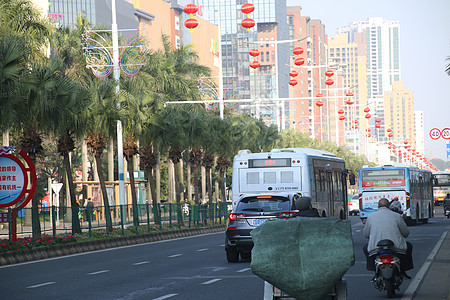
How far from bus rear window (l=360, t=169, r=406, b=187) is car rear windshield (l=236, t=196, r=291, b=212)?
842 inches

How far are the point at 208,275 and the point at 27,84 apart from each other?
40.7ft

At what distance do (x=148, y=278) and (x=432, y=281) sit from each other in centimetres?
570

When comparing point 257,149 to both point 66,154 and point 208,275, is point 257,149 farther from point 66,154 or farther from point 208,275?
point 208,275

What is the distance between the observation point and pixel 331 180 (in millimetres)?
32531

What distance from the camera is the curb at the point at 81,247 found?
77.6ft

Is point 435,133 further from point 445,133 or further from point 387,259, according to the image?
point 387,259

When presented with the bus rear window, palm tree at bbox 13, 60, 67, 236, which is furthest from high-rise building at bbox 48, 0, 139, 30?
palm tree at bbox 13, 60, 67, 236

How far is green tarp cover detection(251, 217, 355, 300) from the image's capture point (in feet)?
28.2

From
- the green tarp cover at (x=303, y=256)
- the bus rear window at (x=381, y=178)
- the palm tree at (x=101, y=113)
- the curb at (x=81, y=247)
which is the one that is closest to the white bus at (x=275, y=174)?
the curb at (x=81, y=247)

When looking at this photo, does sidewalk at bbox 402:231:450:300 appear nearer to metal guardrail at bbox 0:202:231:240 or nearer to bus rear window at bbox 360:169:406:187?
metal guardrail at bbox 0:202:231:240

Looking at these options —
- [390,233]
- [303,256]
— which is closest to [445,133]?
[390,233]

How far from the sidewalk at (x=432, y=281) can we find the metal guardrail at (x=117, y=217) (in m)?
12.5

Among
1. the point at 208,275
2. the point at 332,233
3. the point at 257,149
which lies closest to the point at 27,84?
the point at 208,275

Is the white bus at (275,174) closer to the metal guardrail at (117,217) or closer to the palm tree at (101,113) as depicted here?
the metal guardrail at (117,217)
